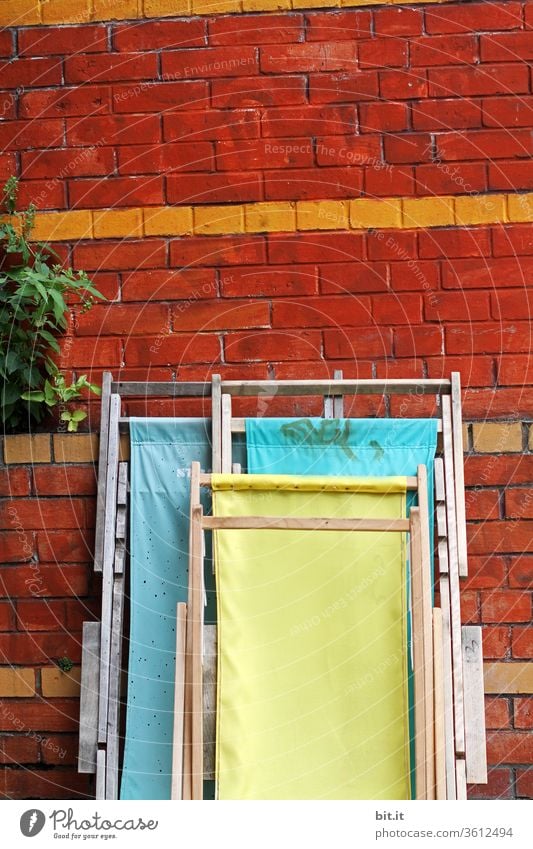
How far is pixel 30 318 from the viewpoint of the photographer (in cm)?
363

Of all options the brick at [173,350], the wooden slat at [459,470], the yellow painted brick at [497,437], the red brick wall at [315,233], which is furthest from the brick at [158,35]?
the yellow painted brick at [497,437]

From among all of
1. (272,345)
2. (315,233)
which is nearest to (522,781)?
(272,345)

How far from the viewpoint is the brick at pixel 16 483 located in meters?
3.72

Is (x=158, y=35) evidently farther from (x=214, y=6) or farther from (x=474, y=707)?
(x=474, y=707)

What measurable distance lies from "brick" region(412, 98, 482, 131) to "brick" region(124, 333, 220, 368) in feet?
3.33

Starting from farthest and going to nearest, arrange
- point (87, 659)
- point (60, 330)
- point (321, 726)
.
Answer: point (60, 330)
point (87, 659)
point (321, 726)

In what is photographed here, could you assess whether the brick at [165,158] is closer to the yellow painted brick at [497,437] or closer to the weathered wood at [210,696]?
the yellow painted brick at [497,437]

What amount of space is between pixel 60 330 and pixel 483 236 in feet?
4.79

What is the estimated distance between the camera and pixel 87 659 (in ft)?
11.4

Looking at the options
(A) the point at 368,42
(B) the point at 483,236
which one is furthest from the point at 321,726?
(A) the point at 368,42

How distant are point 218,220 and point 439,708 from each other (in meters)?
1.74

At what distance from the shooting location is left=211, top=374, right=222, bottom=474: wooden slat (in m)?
3.47

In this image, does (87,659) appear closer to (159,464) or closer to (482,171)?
(159,464)

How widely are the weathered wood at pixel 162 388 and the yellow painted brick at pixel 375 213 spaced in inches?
29.4
